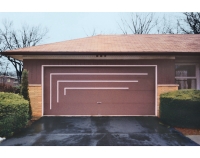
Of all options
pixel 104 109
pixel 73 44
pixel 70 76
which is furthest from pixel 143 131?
pixel 73 44

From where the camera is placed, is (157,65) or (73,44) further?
(73,44)

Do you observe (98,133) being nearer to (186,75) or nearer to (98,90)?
(98,90)

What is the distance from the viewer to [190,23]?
26.8 m

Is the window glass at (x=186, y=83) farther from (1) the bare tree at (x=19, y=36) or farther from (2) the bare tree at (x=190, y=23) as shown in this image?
(1) the bare tree at (x=19, y=36)

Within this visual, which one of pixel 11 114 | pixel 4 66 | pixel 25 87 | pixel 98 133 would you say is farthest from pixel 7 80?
pixel 98 133

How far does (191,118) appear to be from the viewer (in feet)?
24.5

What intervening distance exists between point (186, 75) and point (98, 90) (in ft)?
14.0

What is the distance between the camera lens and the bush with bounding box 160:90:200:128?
24.4 feet

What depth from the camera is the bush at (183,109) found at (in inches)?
293

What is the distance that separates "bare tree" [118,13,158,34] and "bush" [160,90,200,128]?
2207 cm

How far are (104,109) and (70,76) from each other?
2140 millimetres

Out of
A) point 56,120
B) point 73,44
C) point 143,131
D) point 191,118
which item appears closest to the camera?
point 143,131

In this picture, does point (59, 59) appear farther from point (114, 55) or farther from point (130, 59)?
point (130, 59)

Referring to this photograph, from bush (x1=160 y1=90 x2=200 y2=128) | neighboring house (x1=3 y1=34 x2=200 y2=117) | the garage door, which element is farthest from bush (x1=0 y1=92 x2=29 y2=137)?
bush (x1=160 y1=90 x2=200 y2=128)
